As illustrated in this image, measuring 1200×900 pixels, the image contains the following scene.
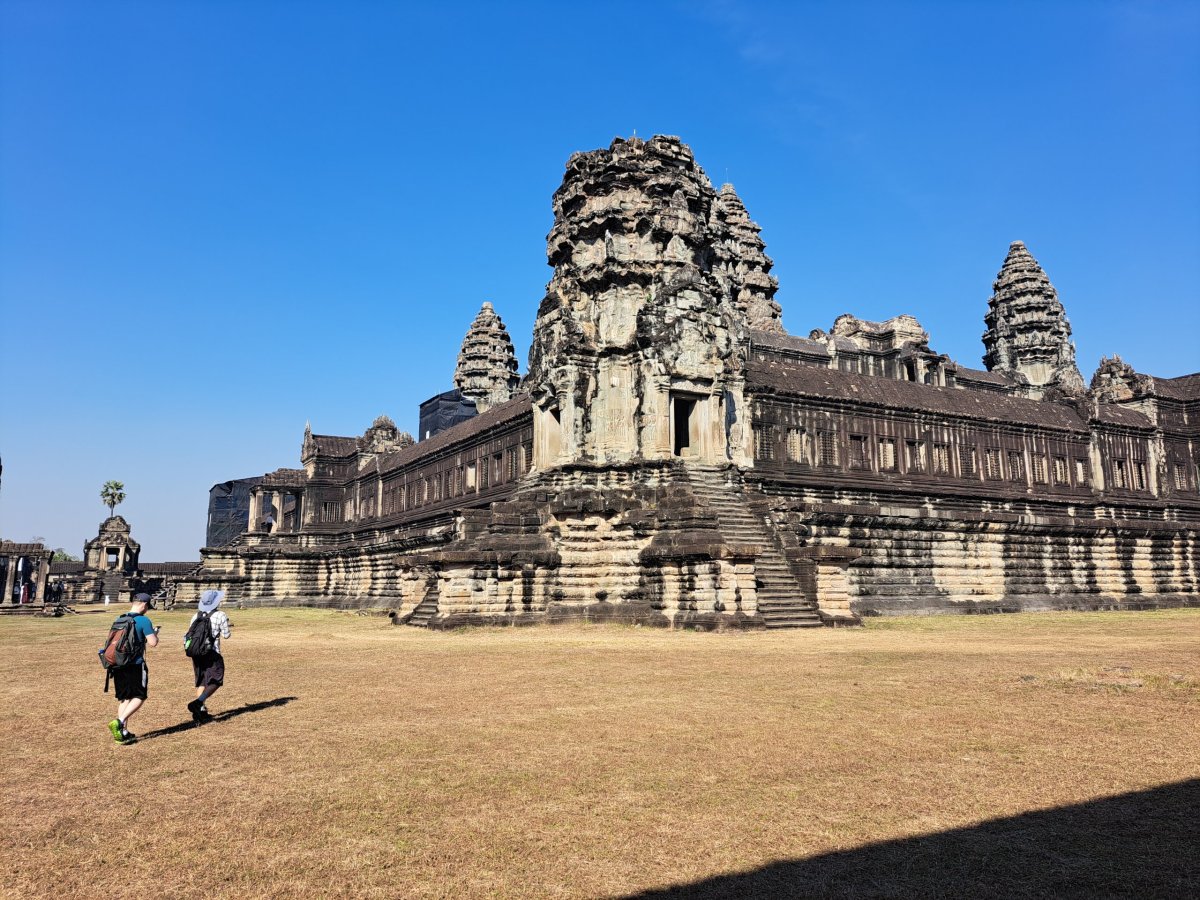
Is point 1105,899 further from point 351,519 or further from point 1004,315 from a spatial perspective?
point 1004,315

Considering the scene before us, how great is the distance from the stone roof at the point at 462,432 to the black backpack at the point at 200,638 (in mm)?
22903

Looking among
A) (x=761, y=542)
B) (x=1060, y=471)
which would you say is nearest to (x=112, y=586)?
(x=761, y=542)

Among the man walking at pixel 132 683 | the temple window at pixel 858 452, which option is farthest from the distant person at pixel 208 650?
the temple window at pixel 858 452

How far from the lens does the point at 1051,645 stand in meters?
18.1

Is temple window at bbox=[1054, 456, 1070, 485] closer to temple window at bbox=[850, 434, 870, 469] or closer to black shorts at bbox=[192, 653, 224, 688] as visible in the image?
temple window at bbox=[850, 434, 870, 469]

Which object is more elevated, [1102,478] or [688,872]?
[1102,478]

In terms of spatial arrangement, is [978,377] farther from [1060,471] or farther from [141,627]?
[141,627]

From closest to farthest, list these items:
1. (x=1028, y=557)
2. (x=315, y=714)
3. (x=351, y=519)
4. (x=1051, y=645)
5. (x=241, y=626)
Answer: (x=315, y=714), (x=1051, y=645), (x=241, y=626), (x=1028, y=557), (x=351, y=519)

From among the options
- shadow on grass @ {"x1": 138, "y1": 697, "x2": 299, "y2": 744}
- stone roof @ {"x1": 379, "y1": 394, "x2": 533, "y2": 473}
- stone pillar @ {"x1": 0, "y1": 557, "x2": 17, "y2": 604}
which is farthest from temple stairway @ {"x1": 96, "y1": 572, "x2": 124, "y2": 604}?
shadow on grass @ {"x1": 138, "y1": 697, "x2": 299, "y2": 744}

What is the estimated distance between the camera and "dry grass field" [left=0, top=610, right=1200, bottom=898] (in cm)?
523

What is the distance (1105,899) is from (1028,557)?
33.9 m

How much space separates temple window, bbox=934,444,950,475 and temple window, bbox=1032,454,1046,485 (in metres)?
6.02

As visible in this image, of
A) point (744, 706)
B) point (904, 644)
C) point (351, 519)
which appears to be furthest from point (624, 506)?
point (351, 519)

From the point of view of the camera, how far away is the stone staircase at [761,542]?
23633mm
